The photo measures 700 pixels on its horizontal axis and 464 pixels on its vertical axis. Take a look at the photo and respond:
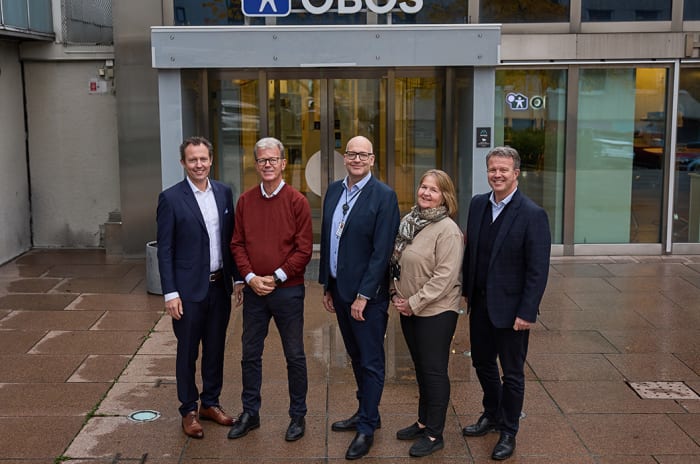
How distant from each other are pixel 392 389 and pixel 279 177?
194 cm

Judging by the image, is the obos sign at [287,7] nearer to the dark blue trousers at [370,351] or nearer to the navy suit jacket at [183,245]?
the navy suit jacket at [183,245]

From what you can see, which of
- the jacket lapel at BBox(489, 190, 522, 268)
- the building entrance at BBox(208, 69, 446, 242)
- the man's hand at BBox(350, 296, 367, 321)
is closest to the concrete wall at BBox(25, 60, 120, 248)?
the building entrance at BBox(208, 69, 446, 242)

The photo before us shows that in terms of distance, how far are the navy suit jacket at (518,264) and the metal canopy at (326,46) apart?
578 centimetres

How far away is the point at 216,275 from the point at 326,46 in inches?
223

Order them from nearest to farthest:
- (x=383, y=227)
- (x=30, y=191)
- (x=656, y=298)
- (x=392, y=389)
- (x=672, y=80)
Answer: (x=383, y=227)
(x=392, y=389)
(x=656, y=298)
(x=672, y=80)
(x=30, y=191)

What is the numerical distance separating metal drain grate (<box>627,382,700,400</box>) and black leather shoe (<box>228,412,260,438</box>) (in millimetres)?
2806

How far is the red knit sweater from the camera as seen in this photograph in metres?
5.34

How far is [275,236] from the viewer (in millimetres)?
5340

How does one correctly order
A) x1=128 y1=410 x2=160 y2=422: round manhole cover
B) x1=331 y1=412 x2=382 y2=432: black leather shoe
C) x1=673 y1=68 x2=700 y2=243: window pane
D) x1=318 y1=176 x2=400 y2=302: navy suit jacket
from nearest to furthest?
1. x1=318 y1=176 x2=400 y2=302: navy suit jacket
2. x1=331 y1=412 x2=382 y2=432: black leather shoe
3. x1=128 y1=410 x2=160 y2=422: round manhole cover
4. x1=673 y1=68 x2=700 y2=243: window pane

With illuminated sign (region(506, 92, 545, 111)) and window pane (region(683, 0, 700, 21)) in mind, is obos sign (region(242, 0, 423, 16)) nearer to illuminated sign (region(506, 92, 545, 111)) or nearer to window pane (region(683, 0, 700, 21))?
illuminated sign (region(506, 92, 545, 111))

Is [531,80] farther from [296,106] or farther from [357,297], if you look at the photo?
[357,297]

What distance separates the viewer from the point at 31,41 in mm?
11875

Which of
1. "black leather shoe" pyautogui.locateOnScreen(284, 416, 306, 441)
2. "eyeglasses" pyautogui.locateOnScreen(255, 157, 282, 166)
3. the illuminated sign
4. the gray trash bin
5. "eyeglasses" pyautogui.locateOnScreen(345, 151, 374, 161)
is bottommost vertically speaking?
"black leather shoe" pyautogui.locateOnScreen(284, 416, 306, 441)

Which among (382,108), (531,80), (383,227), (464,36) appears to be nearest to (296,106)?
(382,108)
